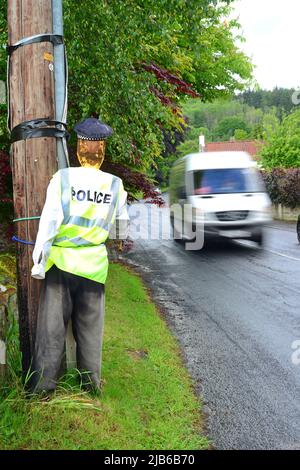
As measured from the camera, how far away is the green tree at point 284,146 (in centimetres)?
2972

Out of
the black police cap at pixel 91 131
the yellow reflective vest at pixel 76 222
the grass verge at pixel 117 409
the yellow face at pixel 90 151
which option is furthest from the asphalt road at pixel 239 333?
the black police cap at pixel 91 131

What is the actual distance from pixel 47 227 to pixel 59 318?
618 millimetres

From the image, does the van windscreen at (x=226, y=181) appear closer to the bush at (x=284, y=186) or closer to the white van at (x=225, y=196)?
the white van at (x=225, y=196)

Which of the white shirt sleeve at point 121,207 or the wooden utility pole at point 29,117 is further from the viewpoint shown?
the white shirt sleeve at point 121,207

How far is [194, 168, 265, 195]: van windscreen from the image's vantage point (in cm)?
1434

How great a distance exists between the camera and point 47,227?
3512 millimetres

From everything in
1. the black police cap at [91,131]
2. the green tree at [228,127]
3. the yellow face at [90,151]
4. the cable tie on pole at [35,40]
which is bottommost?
the yellow face at [90,151]

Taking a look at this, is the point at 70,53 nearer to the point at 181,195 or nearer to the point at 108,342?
the point at 108,342

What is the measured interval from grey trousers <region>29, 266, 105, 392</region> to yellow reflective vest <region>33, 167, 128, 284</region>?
0.08m

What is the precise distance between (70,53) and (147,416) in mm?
3740

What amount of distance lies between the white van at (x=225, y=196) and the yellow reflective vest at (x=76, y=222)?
10.3 metres

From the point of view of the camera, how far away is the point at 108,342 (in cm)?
557

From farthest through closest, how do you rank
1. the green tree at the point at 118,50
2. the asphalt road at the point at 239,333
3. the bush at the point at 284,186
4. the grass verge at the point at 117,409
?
the bush at the point at 284,186 → the green tree at the point at 118,50 → the asphalt road at the point at 239,333 → the grass verge at the point at 117,409

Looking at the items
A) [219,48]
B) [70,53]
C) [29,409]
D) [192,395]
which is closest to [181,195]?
[219,48]
